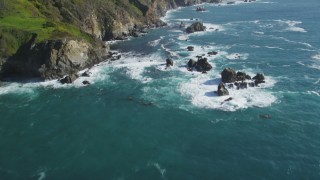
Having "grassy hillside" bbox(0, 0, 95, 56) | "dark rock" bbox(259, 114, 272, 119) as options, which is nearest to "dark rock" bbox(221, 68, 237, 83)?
"dark rock" bbox(259, 114, 272, 119)

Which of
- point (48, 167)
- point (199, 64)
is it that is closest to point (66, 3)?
point (199, 64)

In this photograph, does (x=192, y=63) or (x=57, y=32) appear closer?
(x=192, y=63)

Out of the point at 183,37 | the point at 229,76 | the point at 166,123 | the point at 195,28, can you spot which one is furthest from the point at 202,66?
the point at 195,28

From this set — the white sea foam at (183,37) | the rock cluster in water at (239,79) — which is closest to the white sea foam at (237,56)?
the rock cluster in water at (239,79)

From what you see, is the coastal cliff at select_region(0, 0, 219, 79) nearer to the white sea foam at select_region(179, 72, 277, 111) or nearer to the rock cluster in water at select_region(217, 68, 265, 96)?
the white sea foam at select_region(179, 72, 277, 111)

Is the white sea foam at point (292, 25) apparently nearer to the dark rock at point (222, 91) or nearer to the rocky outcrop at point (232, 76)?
the rocky outcrop at point (232, 76)

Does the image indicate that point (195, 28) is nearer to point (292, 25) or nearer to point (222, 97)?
point (292, 25)
